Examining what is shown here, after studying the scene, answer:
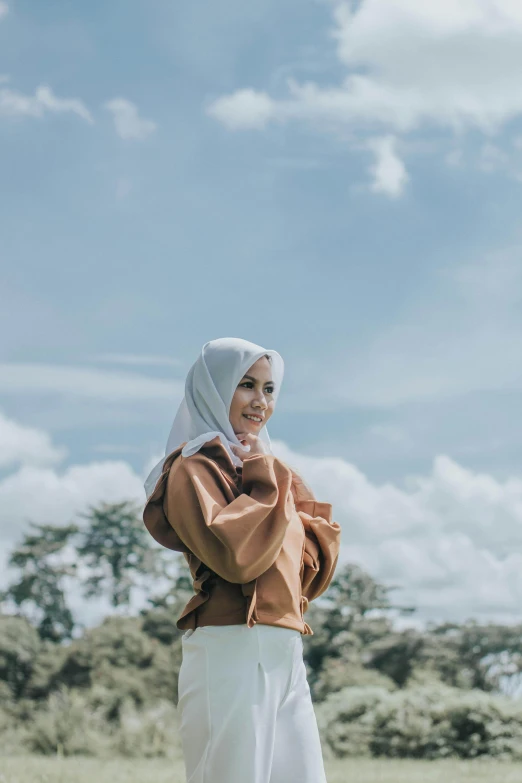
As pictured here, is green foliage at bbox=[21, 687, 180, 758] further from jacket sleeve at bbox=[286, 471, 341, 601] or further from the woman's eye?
the woman's eye

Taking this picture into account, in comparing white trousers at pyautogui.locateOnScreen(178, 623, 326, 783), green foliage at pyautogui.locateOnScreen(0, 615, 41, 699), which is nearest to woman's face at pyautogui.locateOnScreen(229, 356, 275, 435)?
white trousers at pyautogui.locateOnScreen(178, 623, 326, 783)

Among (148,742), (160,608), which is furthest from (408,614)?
(148,742)

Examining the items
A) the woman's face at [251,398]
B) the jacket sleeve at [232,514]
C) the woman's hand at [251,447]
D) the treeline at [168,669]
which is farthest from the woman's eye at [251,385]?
the treeline at [168,669]

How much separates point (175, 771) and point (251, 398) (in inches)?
209

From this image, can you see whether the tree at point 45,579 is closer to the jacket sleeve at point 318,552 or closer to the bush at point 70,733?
the bush at point 70,733

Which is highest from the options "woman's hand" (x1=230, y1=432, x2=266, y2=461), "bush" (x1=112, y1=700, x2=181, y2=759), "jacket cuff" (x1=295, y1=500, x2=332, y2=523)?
"woman's hand" (x1=230, y1=432, x2=266, y2=461)

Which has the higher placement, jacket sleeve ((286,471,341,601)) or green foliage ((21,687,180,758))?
jacket sleeve ((286,471,341,601))

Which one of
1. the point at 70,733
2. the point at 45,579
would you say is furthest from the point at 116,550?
the point at 70,733

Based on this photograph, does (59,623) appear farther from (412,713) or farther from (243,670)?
(243,670)

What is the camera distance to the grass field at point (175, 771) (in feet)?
21.5

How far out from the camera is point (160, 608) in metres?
12.6

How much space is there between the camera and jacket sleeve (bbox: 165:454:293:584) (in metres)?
2.45

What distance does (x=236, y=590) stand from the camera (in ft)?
8.42

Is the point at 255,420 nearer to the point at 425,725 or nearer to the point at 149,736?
the point at 425,725
